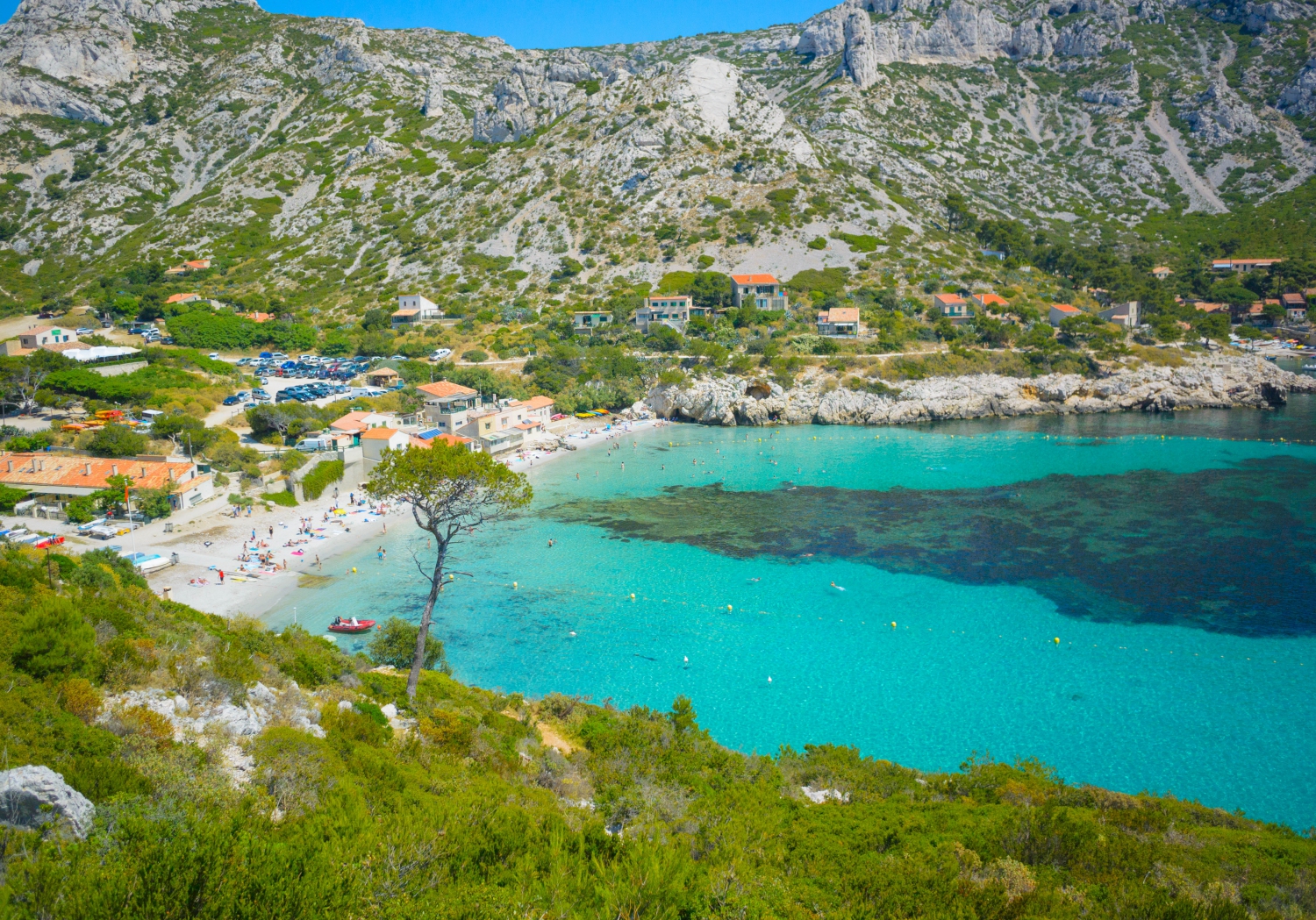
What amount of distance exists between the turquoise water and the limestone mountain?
40110 mm

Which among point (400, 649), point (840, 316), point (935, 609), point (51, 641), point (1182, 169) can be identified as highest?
point (1182, 169)

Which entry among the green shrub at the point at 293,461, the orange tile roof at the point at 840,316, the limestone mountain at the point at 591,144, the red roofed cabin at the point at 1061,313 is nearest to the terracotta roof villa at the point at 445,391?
the green shrub at the point at 293,461

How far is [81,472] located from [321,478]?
846cm

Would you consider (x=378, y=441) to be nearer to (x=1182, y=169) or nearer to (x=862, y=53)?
(x=862, y=53)

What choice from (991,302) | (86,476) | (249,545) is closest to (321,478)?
(249,545)

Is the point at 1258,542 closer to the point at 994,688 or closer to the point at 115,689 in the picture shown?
the point at 994,688

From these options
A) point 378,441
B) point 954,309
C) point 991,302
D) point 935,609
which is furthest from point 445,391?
point 991,302

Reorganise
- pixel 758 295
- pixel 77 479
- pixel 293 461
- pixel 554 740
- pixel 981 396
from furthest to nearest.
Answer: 1. pixel 758 295
2. pixel 981 396
3. pixel 293 461
4. pixel 77 479
5. pixel 554 740

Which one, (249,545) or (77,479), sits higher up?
(77,479)

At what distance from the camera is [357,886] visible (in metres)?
4.97

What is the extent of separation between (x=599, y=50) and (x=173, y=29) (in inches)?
2627

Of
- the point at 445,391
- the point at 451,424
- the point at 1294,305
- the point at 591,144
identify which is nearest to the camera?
the point at 451,424

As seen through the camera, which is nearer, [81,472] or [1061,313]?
[81,472]

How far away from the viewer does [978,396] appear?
2076 inches
